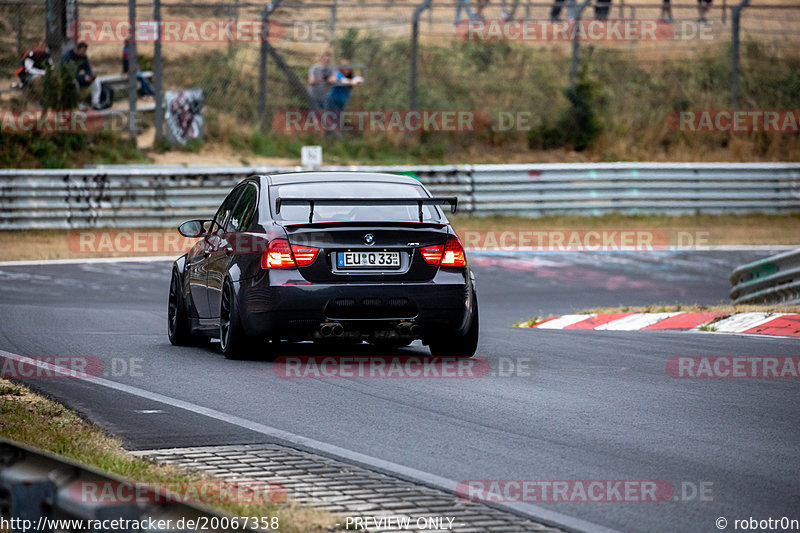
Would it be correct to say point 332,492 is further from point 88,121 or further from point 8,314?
point 88,121

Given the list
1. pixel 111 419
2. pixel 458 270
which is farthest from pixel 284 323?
pixel 111 419

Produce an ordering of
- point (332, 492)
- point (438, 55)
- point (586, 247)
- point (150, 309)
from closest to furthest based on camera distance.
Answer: point (332, 492)
point (150, 309)
point (586, 247)
point (438, 55)

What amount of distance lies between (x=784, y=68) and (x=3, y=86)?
21.6 metres

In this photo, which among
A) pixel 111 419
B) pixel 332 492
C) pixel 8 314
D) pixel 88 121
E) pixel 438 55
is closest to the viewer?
pixel 332 492

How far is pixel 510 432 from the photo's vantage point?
23.9 feet

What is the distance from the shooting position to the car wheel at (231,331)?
32.8 ft

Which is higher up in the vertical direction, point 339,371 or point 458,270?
point 458,270

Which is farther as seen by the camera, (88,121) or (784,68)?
(784,68)

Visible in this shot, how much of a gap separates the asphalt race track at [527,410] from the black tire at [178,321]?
11.0 inches

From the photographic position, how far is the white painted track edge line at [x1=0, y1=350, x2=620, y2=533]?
541 centimetres
